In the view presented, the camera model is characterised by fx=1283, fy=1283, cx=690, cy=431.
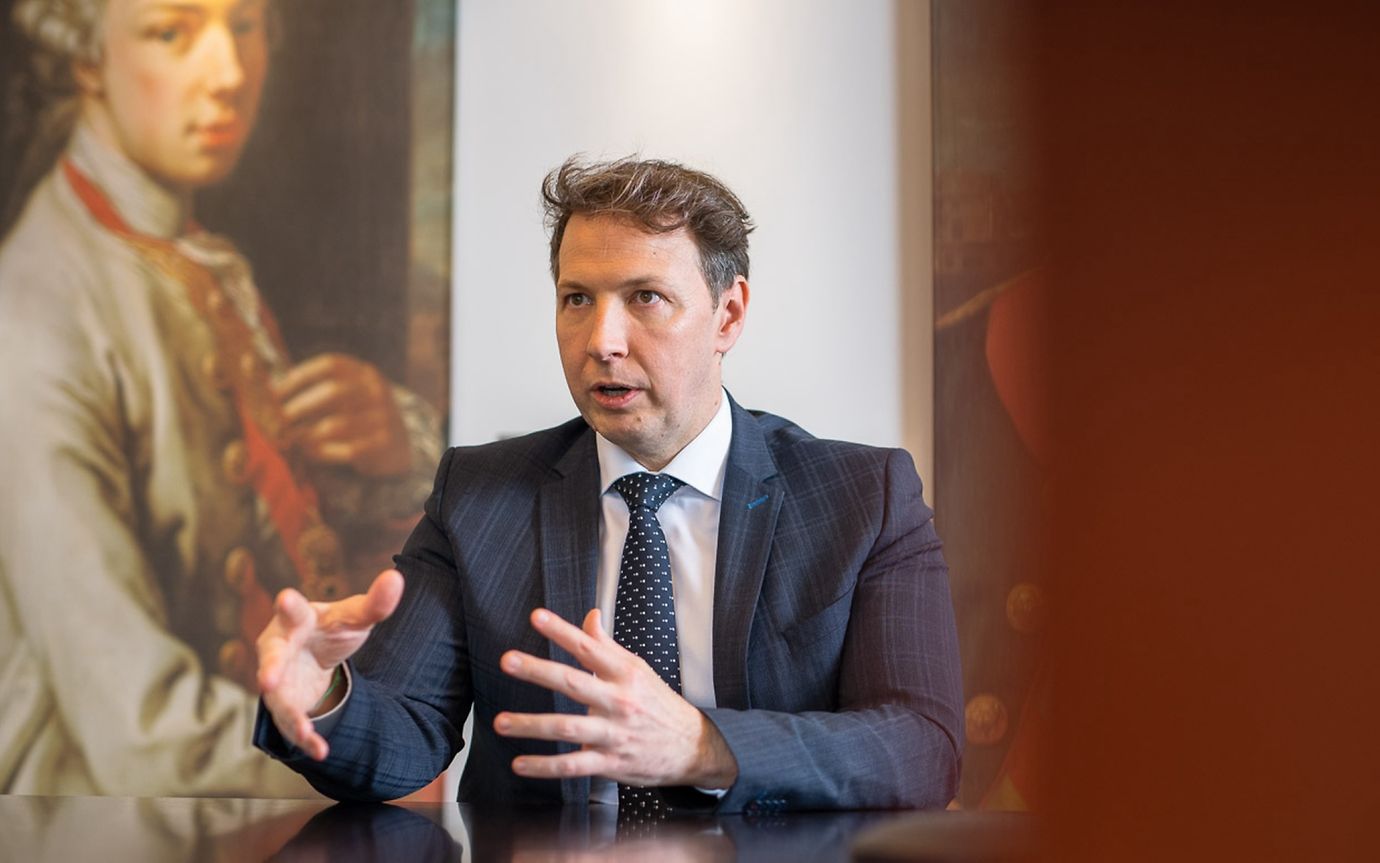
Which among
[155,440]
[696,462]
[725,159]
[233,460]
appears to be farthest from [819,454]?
[155,440]

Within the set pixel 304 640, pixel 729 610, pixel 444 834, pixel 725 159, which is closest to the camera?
pixel 444 834

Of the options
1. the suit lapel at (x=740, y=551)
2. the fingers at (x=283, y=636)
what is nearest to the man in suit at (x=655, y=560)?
the suit lapel at (x=740, y=551)

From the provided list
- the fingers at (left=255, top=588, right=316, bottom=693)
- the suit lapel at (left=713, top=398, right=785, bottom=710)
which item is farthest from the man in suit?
the fingers at (left=255, top=588, right=316, bottom=693)

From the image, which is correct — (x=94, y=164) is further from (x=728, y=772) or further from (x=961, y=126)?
(x=728, y=772)

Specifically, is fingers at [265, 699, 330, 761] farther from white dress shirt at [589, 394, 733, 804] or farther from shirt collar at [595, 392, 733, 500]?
shirt collar at [595, 392, 733, 500]

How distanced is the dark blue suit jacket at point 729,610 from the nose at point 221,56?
4.76 feet

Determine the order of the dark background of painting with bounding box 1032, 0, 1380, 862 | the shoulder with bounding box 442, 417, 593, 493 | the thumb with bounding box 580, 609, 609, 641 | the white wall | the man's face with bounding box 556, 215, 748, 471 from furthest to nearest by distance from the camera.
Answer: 1. the white wall
2. the shoulder with bounding box 442, 417, 593, 493
3. the man's face with bounding box 556, 215, 748, 471
4. the thumb with bounding box 580, 609, 609, 641
5. the dark background of painting with bounding box 1032, 0, 1380, 862

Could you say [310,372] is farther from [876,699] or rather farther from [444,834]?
[444,834]

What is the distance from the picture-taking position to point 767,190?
2729 mm

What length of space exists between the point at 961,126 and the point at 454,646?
1.53m

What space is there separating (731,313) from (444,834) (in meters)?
1.04

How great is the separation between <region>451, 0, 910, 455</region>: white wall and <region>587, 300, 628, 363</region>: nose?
1006 mm

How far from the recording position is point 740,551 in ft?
5.50

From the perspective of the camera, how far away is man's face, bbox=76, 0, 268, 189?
9.28 ft
